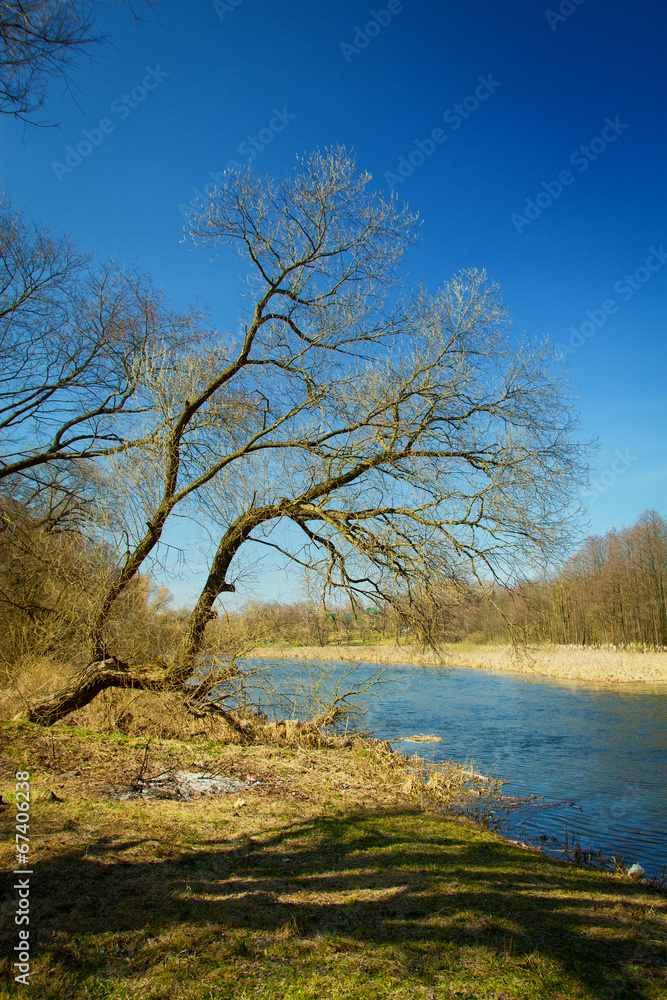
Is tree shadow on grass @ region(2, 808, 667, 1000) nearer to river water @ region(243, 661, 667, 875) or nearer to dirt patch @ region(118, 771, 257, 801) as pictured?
dirt patch @ region(118, 771, 257, 801)

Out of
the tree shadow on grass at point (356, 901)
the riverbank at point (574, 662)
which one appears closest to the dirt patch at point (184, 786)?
the tree shadow on grass at point (356, 901)

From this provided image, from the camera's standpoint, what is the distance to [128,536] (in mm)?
9648

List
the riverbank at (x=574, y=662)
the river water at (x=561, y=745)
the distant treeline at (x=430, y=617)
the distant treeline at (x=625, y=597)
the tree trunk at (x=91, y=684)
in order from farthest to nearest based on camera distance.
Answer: the distant treeline at (x=625, y=597) → the riverbank at (x=574, y=662) → the tree trunk at (x=91, y=684) → the distant treeline at (x=430, y=617) → the river water at (x=561, y=745)

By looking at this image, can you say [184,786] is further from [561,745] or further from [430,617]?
[561,745]

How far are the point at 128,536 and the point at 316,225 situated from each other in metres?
6.10

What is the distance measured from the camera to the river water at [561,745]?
25.6 ft

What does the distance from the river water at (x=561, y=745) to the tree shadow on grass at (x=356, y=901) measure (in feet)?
7.75

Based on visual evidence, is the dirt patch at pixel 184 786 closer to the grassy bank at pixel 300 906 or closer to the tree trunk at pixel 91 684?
the grassy bank at pixel 300 906

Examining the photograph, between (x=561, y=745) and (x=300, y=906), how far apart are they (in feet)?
35.2

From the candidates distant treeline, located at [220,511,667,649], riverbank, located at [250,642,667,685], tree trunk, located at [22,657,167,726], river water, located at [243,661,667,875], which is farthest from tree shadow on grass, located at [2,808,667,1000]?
riverbank, located at [250,642,667,685]

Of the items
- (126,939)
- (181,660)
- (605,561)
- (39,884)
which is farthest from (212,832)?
(605,561)

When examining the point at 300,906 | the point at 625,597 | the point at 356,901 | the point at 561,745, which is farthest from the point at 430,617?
the point at 625,597

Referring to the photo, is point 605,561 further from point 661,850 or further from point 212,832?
point 212,832

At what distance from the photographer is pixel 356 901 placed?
4242 mm
